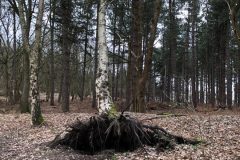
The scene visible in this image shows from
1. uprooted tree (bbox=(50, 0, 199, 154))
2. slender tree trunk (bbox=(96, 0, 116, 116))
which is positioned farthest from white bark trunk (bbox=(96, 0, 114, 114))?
uprooted tree (bbox=(50, 0, 199, 154))

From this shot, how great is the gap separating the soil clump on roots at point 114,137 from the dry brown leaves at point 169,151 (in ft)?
0.84

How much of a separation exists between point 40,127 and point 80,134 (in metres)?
4.35

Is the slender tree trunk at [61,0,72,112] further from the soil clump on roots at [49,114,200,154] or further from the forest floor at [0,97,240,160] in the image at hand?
the soil clump on roots at [49,114,200,154]

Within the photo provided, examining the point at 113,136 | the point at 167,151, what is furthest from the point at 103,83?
the point at 167,151

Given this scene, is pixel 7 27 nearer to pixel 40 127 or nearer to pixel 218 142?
pixel 40 127

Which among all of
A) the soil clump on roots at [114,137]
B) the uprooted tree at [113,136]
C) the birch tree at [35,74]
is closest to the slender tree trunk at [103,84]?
the uprooted tree at [113,136]

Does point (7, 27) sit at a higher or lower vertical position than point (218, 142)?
higher

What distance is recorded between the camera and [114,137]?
27.3 feet

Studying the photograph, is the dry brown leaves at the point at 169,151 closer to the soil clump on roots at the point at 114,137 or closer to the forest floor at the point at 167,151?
the forest floor at the point at 167,151

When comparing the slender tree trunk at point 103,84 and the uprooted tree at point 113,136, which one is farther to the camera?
the slender tree trunk at point 103,84

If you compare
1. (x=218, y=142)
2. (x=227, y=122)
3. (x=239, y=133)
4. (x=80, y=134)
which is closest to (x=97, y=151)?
(x=80, y=134)

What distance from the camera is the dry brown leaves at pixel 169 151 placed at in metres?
7.61

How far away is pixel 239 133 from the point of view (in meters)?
9.25

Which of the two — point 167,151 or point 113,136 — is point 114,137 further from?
point 167,151
